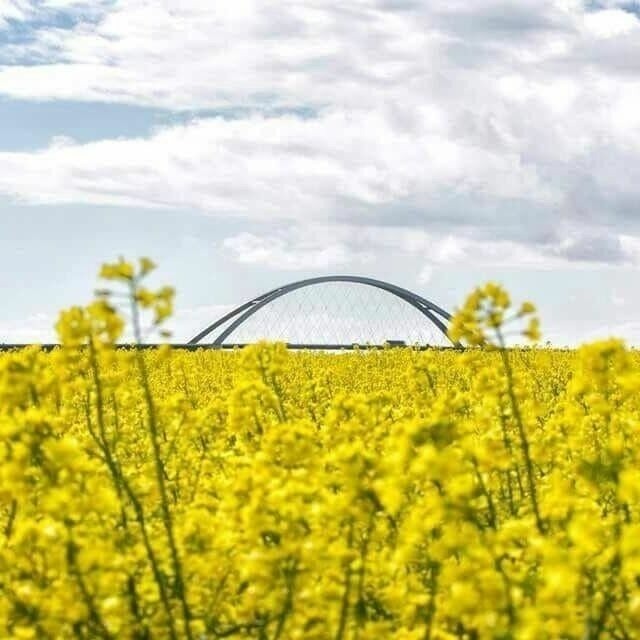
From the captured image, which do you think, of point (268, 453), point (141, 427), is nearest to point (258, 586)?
point (268, 453)

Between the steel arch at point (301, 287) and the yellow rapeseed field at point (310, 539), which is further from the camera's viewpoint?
the steel arch at point (301, 287)

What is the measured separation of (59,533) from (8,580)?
115 centimetres

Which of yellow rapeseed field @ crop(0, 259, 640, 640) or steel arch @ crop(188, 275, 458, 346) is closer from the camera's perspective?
yellow rapeseed field @ crop(0, 259, 640, 640)

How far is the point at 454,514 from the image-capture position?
373 cm

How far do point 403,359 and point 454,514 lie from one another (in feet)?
67.6

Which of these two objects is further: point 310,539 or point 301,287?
point 301,287

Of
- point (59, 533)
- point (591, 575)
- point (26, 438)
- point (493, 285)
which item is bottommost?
point (591, 575)

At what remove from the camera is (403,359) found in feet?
79.7

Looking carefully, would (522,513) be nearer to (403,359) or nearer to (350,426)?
(350,426)

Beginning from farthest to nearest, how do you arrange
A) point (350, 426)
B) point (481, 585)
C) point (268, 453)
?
1. point (350, 426)
2. point (268, 453)
3. point (481, 585)

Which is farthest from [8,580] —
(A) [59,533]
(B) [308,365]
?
(B) [308,365]

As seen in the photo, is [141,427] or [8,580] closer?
[8,580]

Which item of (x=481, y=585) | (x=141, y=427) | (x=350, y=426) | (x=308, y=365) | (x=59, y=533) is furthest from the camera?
(x=308, y=365)

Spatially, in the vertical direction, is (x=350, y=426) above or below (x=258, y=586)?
above
